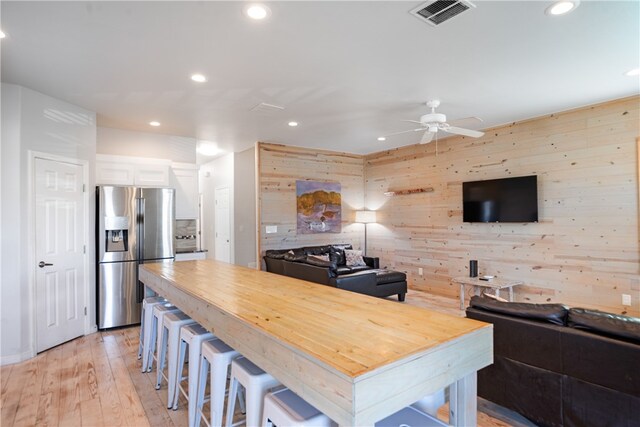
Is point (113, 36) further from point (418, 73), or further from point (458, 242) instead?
point (458, 242)

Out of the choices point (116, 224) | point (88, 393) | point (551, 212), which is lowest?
point (88, 393)

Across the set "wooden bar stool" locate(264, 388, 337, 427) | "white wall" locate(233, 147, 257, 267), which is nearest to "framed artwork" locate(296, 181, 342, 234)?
"white wall" locate(233, 147, 257, 267)

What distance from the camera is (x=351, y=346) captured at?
4.07ft

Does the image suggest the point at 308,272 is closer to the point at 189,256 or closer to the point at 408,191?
the point at 189,256

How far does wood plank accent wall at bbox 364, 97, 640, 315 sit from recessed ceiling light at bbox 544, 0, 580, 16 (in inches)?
99.5

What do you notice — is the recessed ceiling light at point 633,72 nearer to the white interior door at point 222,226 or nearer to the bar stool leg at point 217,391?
the bar stool leg at point 217,391

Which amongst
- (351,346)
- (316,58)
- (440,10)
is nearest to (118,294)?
(316,58)

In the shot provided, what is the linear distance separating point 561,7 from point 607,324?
77.6 inches

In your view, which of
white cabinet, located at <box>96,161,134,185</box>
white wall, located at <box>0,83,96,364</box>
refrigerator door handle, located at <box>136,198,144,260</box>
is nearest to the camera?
white wall, located at <box>0,83,96,364</box>

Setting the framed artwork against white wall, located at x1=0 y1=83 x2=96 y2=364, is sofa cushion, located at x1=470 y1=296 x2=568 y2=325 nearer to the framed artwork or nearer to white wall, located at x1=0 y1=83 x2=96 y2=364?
white wall, located at x1=0 y1=83 x2=96 y2=364

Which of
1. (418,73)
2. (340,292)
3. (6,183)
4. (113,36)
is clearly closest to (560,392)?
(340,292)

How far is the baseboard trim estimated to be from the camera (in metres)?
3.24

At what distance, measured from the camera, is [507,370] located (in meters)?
2.16

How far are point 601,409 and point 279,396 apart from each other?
169 cm
